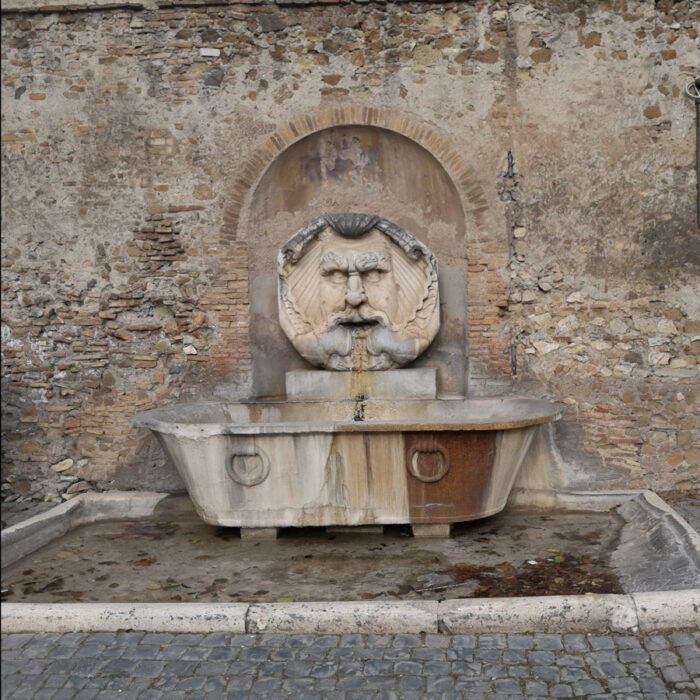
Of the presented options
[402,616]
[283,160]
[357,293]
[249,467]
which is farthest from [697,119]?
[402,616]

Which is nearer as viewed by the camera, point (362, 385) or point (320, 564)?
point (320, 564)

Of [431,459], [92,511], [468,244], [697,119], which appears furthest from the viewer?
[468,244]

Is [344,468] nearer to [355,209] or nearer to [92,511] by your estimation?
[92,511]

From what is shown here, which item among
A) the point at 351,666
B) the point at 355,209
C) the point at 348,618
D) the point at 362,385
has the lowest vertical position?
the point at 351,666

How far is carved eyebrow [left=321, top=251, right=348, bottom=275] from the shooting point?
6.20 metres

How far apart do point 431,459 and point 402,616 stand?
1387 mm

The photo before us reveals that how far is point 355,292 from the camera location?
6121mm

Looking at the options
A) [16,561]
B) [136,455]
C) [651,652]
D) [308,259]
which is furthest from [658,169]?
[16,561]

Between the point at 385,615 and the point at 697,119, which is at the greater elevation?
the point at 697,119

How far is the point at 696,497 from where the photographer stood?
5801 millimetres

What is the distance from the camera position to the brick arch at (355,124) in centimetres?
605

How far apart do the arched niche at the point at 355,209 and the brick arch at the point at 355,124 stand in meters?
0.15

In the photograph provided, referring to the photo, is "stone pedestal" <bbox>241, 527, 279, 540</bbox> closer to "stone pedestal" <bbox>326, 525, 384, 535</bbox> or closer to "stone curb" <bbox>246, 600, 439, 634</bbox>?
"stone pedestal" <bbox>326, 525, 384, 535</bbox>

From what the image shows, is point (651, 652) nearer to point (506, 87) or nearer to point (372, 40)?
point (506, 87)
